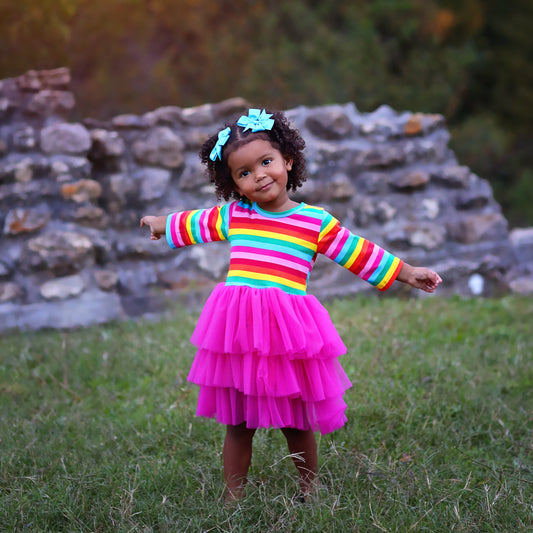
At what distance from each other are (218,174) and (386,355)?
5.10ft

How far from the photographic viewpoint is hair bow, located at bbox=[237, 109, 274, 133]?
1966 mm

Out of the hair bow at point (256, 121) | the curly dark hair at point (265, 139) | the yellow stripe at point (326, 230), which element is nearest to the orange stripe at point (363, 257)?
the yellow stripe at point (326, 230)

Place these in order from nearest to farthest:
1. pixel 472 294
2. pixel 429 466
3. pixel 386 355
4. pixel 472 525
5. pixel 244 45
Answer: pixel 472 525, pixel 429 466, pixel 386 355, pixel 472 294, pixel 244 45

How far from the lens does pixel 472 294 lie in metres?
4.89

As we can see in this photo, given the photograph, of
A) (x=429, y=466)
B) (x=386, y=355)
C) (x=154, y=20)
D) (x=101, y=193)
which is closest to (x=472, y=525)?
(x=429, y=466)

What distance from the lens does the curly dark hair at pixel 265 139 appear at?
77.7 inches

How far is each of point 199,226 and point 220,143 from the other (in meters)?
0.29

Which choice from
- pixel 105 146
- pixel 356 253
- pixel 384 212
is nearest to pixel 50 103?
pixel 105 146

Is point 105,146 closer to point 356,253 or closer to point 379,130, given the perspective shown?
point 379,130

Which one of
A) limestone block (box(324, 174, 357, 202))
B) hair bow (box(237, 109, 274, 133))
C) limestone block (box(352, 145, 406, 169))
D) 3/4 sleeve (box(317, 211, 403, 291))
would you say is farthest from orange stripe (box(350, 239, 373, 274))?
limestone block (box(352, 145, 406, 169))

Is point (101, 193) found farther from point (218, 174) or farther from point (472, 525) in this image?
point (472, 525)

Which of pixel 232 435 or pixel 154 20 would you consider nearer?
pixel 232 435

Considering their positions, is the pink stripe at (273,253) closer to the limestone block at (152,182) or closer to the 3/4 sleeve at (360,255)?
the 3/4 sleeve at (360,255)

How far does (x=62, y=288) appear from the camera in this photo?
156 inches
